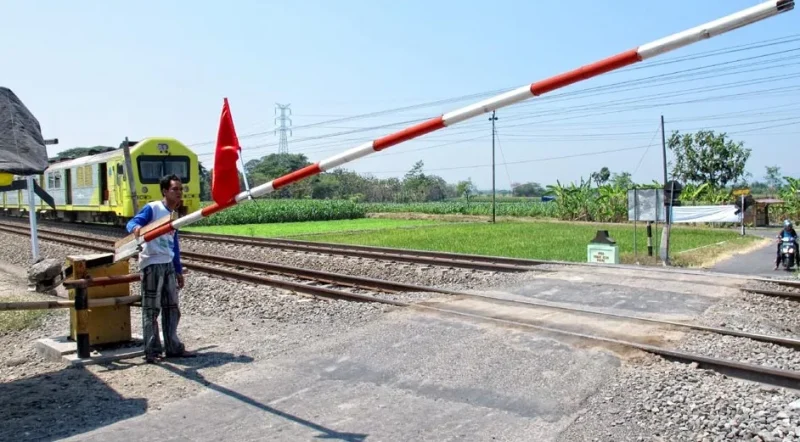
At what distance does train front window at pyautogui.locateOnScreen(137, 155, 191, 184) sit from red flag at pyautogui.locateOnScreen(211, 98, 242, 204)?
64.5 feet

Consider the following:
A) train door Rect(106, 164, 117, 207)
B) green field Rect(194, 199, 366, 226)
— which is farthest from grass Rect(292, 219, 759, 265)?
green field Rect(194, 199, 366, 226)

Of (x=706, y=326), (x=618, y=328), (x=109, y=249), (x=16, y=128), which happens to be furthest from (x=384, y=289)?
(x=109, y=249)

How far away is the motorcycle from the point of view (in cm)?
1474

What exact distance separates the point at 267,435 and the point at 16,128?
3176mm

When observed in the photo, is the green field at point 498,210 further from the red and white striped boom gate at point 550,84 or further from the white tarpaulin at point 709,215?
the red and white striped boom gate at point 550,84

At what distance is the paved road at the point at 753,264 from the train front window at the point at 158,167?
1796cm

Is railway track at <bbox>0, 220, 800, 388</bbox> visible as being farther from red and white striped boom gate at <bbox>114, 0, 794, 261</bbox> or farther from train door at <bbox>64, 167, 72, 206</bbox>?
→ train door at <bbox>64, 167, 72, 206</bbox>

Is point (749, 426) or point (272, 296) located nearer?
point (749, 426)

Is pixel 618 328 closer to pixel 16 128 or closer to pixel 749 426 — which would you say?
pixel 749 426

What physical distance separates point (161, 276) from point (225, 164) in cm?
215

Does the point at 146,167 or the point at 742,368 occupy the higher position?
the point at 146,167

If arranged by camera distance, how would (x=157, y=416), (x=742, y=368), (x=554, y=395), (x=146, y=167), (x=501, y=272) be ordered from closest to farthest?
(x=157, y=416), (x=554, y=395), (x=742, y=368), (x=501, y=272), (x=146, y=167)

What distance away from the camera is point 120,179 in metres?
24.0

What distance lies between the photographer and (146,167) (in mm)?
23828
